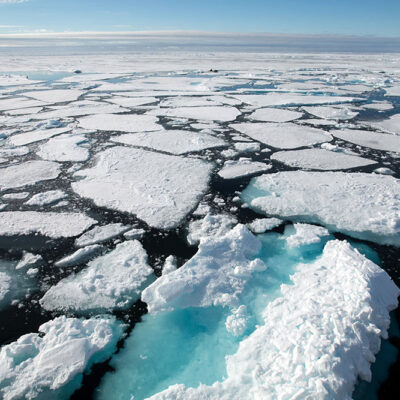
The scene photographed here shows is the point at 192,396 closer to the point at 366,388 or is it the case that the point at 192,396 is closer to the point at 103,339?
the point at 103,339

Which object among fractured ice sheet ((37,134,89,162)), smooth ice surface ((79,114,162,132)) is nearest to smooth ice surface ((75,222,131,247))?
fractured ice sheet ((37,134,89,162))

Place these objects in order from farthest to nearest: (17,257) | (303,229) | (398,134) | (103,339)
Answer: (398,134) → (303,229) → (17,257) → (103,339)

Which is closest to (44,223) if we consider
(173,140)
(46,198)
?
(46,198)

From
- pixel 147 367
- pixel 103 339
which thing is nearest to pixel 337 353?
pixel 147 367

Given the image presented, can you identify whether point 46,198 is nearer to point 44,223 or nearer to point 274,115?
point 44,223

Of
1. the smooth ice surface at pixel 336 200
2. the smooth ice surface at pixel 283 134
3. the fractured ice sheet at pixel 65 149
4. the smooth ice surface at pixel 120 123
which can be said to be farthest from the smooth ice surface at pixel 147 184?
the smooth ice surface at pixel 283 134

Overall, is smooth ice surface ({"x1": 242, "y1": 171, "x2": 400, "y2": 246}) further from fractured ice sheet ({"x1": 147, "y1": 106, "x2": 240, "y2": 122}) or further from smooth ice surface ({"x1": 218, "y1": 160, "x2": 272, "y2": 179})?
fractured ice sheet ({"x1": 147, "y1": 106, "x2": 240, "y2": 122})
